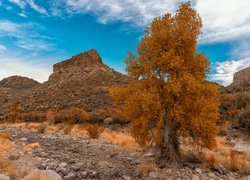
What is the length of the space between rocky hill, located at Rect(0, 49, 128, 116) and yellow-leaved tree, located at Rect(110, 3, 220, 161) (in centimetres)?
2720

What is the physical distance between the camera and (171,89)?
10.9 metres

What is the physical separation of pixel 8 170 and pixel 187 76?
23.9 feet

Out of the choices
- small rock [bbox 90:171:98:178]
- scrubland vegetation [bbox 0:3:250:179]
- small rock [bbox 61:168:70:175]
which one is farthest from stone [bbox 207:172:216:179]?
small rock [bbox 61:168:70:175]

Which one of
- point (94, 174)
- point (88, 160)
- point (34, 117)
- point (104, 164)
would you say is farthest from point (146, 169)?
point (34, 117)

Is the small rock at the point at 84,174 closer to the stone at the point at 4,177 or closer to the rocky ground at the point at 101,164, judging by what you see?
the rocky ground at the point at 101,164

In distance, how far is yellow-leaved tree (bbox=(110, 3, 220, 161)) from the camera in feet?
35.9

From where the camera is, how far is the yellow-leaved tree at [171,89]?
1095cm

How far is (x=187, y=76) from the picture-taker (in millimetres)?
10859

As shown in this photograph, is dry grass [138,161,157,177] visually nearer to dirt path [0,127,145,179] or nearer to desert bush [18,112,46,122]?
dirt path [0,127,145,179]

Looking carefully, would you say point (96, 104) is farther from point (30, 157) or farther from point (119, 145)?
point (30, 157)

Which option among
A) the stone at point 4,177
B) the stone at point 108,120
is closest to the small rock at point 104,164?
the stone at point 4,177

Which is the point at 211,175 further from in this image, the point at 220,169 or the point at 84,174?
the point at 84,174

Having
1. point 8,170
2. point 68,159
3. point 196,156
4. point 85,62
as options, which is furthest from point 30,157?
point 85,62

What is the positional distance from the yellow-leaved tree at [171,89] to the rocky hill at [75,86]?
2720cm
